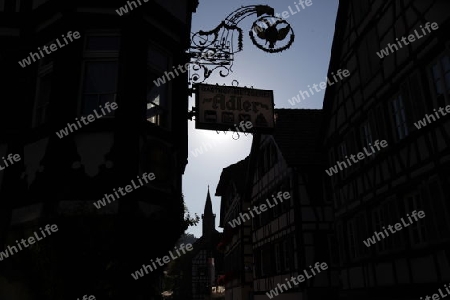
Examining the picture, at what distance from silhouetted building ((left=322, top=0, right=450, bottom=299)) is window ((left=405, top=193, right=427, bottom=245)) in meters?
0.02

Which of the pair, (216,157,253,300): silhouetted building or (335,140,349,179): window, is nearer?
(335,140,349,179): window

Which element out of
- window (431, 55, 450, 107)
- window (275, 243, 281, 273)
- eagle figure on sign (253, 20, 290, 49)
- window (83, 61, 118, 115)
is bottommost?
window (275, 243, 281, 273)

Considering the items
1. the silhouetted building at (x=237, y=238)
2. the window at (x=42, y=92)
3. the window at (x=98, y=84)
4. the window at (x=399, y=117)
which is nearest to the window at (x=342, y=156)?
the window at (x=399, y=117)

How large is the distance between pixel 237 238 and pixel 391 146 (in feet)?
67.2

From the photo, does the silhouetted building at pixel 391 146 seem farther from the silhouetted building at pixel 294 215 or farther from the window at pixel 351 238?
the silhouetted building at pixel 294 215

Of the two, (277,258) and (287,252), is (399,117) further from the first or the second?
(277,258)

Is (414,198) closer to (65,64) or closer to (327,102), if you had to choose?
Result: (327,102)

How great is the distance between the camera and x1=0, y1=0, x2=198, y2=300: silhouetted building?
6527 mm

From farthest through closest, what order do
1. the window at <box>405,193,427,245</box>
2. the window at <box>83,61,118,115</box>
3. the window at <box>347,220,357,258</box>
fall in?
the window at <box>347,220,357,258</box> < the window at <box>405,193,427,245</box> < the window at <box>83,61,118,115</box>

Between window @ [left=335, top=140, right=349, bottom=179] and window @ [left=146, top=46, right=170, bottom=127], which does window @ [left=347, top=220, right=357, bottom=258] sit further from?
window @ [left=146, top=46, right=170, bottom=127]

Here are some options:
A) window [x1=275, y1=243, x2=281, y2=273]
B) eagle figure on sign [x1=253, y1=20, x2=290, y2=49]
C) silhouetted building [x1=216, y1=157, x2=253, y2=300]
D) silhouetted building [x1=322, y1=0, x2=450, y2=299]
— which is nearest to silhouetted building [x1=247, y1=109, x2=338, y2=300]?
window [x1=275, y1=243, x2=281, y2=273]

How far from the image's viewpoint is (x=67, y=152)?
23.8 ft

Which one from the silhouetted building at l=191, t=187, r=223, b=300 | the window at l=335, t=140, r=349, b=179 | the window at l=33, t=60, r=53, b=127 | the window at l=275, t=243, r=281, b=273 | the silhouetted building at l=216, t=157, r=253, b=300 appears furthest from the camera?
the silhouetted building at l=191, t=187, r=223, b=300

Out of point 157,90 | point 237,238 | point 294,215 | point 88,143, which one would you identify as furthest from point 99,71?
point 237,238
